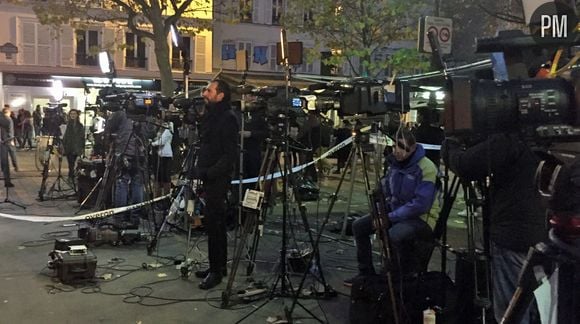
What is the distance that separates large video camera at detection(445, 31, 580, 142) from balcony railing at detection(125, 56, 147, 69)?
26208 mm

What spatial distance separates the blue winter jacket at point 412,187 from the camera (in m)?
4.61

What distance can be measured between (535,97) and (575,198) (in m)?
0.57

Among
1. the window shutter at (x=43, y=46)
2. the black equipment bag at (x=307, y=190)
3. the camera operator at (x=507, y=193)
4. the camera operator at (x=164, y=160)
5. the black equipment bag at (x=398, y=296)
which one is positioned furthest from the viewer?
the window shutter at (x=43, y=46)

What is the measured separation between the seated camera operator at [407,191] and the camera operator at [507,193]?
144cm

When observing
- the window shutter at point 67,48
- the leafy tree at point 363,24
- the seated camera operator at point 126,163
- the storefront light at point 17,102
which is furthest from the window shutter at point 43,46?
the seated camera operator at point 126,163

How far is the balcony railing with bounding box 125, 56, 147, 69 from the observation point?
88.2 ft

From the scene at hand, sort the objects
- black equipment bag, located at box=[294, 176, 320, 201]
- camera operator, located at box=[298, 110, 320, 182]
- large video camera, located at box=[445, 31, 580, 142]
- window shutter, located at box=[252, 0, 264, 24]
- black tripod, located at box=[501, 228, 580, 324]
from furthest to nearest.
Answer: window shutter, located at box=[252, 0, 264, 24] → camera operator, located at box=[298, 110, 320, 182] → black equipment bag, located at box=[294, 176, 320, 201] → large video camera, located at box=[445, 31, 580, 142] → black tripod, located at box=[501, 228, 580, 324]

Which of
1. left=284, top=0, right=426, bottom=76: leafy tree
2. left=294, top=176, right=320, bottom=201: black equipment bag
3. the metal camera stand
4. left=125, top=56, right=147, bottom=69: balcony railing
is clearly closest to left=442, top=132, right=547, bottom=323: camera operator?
the metal camera stand

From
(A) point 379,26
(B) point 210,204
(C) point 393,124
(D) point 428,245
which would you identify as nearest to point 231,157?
(B) point 210,204

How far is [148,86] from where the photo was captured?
25891 millimetres

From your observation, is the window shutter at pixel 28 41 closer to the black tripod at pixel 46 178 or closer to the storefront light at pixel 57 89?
the storefront light at pixel 57 89

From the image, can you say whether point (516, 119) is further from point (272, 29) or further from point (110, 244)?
point (272, 29)

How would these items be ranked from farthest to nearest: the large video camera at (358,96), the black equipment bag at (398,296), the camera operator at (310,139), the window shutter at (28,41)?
the window shutter at (28,41), the camera operator at (310,139), the large video camera at (358,96), the black equipment bag at (398,296)

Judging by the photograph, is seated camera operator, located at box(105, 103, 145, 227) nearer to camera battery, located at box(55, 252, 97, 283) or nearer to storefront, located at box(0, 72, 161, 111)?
camera battery, located at box(55, 252, 97, 283)
